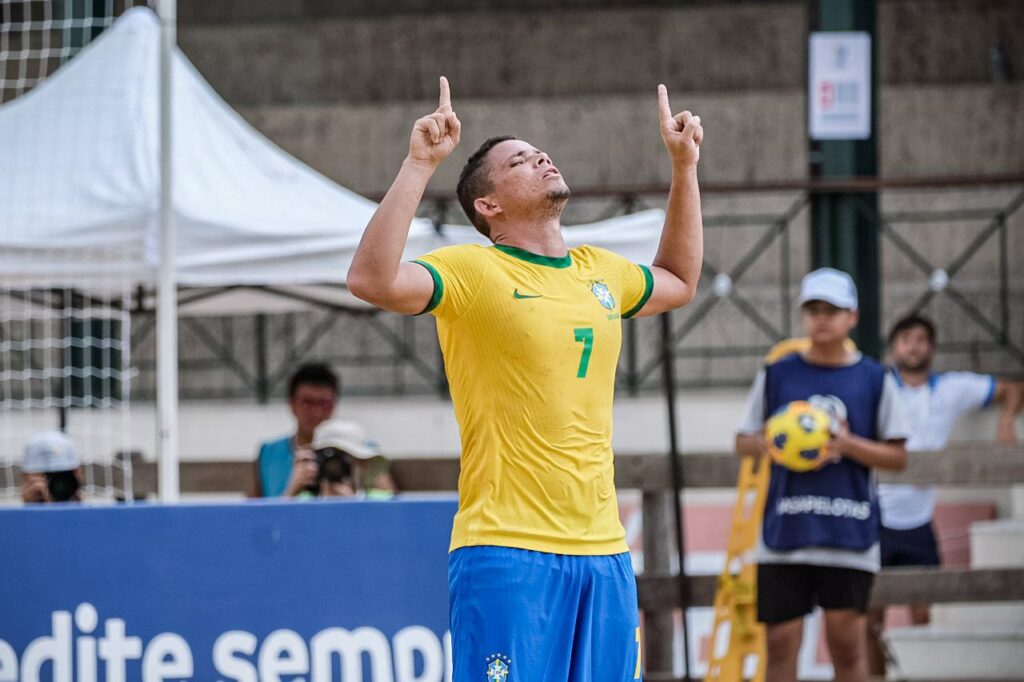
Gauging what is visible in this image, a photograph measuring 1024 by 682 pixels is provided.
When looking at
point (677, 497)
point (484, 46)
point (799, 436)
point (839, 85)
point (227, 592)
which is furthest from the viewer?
point (484, 46)

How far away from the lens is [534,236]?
396 centimetres

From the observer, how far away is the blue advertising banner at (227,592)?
544cm

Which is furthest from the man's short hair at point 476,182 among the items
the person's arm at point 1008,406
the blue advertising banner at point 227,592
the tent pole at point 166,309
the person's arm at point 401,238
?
the person's arm at point 1008,406

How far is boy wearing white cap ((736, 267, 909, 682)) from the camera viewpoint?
20.2 feet

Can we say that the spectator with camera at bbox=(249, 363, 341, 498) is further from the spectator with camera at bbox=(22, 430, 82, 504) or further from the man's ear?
the man's ear

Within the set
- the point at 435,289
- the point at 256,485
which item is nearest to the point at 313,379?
the point at 256,485

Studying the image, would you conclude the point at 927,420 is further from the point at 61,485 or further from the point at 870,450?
the point at 61,485

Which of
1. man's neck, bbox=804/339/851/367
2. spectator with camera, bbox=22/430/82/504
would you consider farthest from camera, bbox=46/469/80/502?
man's neck, bbox=804/339/851/367

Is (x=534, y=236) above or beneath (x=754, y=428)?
above

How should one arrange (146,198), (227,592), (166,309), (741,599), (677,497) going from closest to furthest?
(227,592), (166,309), (146,198), (741,599), (677,497)

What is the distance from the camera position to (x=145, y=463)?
8.23m

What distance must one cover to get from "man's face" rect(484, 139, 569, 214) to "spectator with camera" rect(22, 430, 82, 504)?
12.5 feet

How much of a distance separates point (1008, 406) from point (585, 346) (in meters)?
6.07

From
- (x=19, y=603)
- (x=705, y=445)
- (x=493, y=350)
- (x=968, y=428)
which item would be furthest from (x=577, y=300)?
(x=705, y=445)
